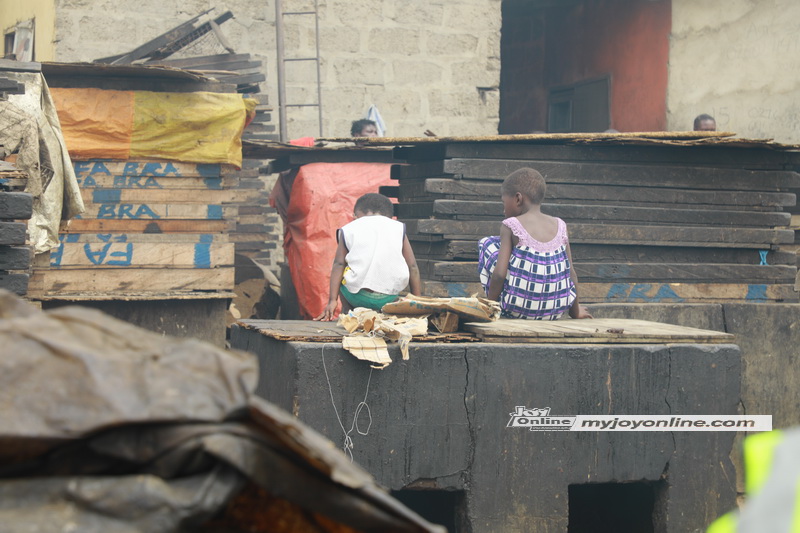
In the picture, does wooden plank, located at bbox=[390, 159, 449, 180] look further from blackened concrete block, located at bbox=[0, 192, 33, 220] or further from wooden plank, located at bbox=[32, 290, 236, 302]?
blackened concrete block, located at bbox=[0, 192, 33, 220]

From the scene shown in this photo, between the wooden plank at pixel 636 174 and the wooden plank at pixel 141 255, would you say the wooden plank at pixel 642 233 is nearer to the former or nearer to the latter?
the wooden plank at pixel 636 174

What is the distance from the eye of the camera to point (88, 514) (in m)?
1.58

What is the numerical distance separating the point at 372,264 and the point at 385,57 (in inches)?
231

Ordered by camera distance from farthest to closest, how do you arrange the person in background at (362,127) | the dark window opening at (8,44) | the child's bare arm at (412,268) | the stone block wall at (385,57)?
the dark window opening at (8,44) < the stone block wall at (385,57) < the person in background at (362,127) < the child's bare arm at (412,268)

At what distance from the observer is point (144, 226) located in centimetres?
841

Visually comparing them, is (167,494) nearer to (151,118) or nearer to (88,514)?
(88,514)

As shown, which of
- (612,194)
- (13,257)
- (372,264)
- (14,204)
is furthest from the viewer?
(612,194)

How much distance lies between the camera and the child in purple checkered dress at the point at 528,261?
6.25 meters

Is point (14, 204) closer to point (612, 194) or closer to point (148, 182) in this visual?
point (148, 182)

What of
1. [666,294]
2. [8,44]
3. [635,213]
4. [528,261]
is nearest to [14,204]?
[528,261]

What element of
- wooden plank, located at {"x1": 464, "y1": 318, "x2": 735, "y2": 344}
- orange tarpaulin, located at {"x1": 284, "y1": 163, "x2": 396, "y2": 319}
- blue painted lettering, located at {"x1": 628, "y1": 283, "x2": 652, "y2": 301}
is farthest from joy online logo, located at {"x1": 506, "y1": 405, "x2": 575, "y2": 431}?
orange tarpaulin, located at {"x1": 284, "y1": 163, "x2": 396, "y2": 319}

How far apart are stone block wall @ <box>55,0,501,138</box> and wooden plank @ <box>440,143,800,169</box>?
4.18 metres

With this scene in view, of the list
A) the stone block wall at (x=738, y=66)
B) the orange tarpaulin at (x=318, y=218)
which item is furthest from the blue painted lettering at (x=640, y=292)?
the stone block wall at (x=738, y=66)

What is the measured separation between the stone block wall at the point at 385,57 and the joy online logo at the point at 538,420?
25.4 feet
